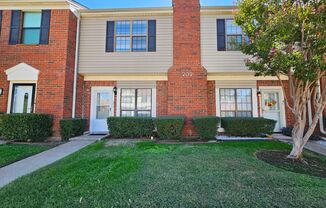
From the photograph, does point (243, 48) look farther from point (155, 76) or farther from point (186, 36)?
point (155, 76)

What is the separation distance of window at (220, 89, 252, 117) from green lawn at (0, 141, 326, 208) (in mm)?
4443

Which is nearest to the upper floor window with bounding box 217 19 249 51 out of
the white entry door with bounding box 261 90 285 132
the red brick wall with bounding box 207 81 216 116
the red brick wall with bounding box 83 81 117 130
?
the red brick wall with bounding box 207 81 216 116

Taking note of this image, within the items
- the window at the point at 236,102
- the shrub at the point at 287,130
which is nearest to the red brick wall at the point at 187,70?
the window at the point at 236,102

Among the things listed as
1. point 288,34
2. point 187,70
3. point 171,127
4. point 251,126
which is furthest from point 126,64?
point 288,34

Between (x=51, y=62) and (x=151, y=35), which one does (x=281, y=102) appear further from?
(x=51, y=62)

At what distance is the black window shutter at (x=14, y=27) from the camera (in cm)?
800

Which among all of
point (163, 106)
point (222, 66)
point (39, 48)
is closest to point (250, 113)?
point (222, 66)

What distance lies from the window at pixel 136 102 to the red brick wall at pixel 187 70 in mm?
1407

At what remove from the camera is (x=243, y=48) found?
532 centimetres

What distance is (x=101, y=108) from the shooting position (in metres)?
9.32

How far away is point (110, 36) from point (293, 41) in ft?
24.6

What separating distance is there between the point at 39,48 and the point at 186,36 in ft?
21.6

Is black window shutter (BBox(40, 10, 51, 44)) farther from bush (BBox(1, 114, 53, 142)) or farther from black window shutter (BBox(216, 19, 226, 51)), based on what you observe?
black window shutter (BBox(216, 19, 226, 51))

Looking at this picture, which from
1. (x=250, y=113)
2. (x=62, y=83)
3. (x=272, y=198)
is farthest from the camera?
(x=250, y=113)
